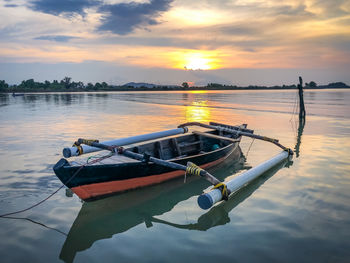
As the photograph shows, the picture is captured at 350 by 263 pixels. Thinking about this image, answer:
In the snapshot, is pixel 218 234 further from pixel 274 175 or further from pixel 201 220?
pixel 274 175

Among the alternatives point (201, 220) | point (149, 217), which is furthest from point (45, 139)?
point (201, 220)

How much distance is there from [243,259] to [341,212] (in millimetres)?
3551

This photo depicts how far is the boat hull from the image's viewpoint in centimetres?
671

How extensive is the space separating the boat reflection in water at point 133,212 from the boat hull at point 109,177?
295mm

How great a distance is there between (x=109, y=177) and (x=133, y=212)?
1129 mm

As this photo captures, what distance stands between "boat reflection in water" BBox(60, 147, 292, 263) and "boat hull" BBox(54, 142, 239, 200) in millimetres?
295

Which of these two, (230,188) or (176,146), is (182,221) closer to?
(230,188)

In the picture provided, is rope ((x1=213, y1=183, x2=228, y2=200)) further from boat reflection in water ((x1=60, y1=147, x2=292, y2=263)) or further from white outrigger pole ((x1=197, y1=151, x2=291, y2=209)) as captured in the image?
boat reflection in water ((x1=60, y1=147, x2=292, y2=263))

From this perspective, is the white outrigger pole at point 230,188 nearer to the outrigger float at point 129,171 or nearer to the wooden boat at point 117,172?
the outrigger float at point 129,171

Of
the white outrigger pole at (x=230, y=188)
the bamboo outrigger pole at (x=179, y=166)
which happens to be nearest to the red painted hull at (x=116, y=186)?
the bamboo outrigger pole at (x=179, y=166)

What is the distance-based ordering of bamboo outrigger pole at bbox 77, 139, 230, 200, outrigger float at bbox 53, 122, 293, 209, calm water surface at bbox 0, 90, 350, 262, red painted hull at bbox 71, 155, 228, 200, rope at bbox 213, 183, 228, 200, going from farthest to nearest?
red painted hull at bbox 71, 155, 228, 200
outrigger float at bbox 53, 122, 293, 209
bamboo outrigger pole at bbox 77, 139, 230, 200
rope at bbox 213, 183, 228, 200
calm water surface at bbox 0, 90, 350, 262

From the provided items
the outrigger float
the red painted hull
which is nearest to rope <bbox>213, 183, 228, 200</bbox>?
the outrigger float

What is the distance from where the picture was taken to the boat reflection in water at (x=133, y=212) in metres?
6.04

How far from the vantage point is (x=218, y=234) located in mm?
6199
